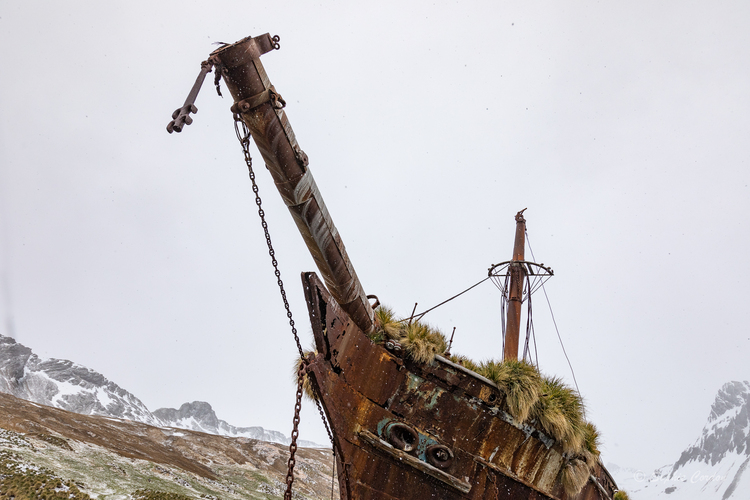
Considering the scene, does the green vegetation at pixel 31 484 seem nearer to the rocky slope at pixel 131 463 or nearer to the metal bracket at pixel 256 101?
the rocky slope at pixel 131 463

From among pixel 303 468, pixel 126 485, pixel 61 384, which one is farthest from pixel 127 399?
pixel 126 485

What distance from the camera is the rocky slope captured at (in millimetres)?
14875

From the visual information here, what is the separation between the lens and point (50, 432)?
22828 millimetres

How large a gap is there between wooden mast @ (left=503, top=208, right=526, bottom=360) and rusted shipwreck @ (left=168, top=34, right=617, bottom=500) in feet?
22.7

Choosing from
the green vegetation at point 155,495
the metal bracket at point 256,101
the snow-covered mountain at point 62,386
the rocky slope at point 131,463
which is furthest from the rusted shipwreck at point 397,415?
the snow-covered mountain at point 62,386

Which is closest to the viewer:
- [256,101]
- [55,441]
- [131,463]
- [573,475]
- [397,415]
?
[256,101]

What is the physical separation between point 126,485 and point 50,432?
9.50 meters

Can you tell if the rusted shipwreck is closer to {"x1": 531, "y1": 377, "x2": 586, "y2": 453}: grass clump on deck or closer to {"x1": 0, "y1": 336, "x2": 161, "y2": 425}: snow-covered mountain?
{"x1": 531, "y1": 377, "x2": 586, "y2": 453}: grass clump on deck

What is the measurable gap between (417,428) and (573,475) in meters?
2.31

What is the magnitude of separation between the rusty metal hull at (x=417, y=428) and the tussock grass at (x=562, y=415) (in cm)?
19

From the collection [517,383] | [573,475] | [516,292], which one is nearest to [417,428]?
[517,383]

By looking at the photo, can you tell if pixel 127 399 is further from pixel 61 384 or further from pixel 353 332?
pixel 353 332

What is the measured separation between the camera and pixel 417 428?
19.0 ft

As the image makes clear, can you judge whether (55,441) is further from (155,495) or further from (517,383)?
(517,383)
